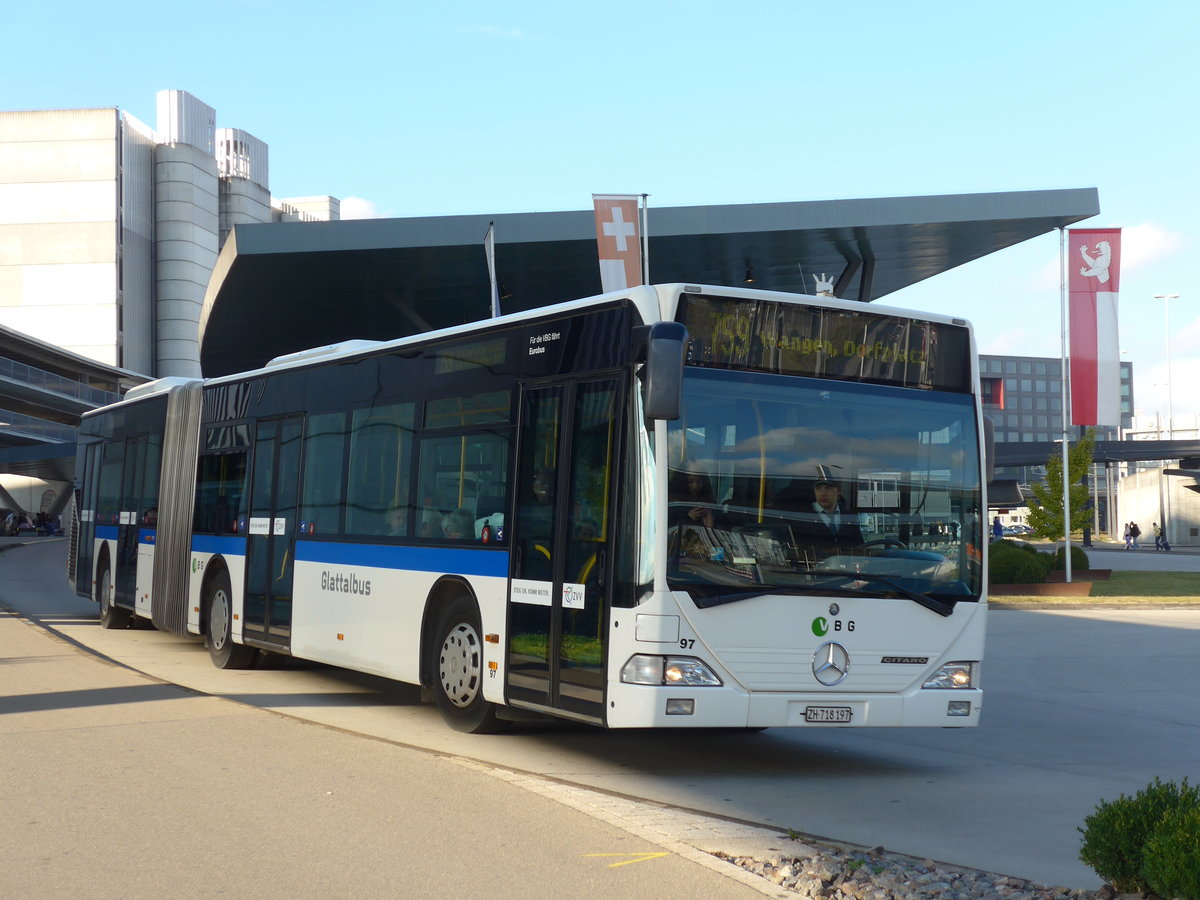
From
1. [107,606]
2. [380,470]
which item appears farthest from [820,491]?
[107,606]

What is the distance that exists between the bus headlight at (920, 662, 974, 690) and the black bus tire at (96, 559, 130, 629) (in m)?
13.4

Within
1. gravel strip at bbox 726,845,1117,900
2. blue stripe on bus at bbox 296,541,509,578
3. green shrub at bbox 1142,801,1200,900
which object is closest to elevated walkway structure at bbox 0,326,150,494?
blue stripe on bus at bbox 296,541,509,578

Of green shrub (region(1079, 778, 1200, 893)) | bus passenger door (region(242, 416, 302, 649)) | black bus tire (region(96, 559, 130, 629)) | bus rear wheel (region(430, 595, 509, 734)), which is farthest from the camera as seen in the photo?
black bus tire (region(96, 559, 130, 629))

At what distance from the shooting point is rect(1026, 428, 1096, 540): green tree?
3450cm

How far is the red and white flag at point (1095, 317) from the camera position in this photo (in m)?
29.1

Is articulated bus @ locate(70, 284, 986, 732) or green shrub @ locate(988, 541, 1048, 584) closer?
articulated bus @ locate(70, 284, 986, 732)

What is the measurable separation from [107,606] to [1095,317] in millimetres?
20409

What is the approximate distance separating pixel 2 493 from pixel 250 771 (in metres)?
121

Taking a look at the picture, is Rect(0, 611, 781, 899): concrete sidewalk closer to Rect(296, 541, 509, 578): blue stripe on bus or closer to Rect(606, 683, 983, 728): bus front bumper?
Rect(606, 683, 983, 728): bus front bumper

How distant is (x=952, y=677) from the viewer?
9234 millimetres

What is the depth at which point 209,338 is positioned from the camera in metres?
40.1

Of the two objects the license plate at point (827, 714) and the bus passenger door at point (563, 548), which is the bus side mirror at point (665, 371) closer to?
the bus passenger door at point (563, 548)

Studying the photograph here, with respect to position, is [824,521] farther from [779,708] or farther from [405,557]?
[405,557]

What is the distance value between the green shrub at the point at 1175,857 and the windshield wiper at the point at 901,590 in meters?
3.56
